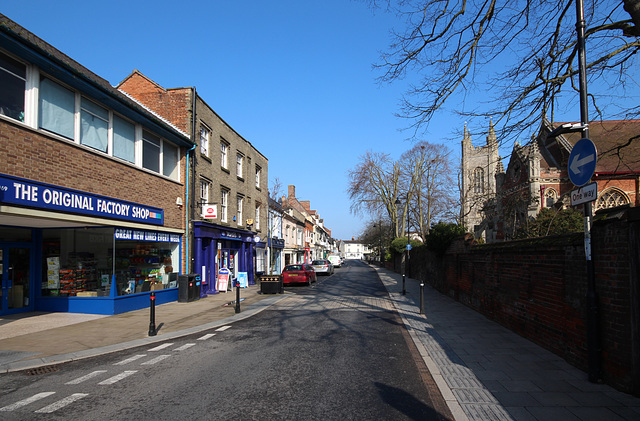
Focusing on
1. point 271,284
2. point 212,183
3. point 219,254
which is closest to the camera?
point 271,284

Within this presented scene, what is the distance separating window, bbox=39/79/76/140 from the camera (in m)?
10.2

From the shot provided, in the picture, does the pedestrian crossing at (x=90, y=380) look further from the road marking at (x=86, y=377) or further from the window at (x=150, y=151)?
the window at (x=150, y=151)

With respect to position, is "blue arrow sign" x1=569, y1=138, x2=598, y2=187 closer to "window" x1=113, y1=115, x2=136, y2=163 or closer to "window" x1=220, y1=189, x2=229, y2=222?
"window" x1=113, y1=115, x2=136, y2=163

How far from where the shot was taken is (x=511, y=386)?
5.35 m

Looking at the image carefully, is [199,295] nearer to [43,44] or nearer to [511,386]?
[43,44]

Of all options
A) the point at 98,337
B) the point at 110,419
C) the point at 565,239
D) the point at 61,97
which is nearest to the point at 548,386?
the point at 565,239

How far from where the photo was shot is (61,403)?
4957mm

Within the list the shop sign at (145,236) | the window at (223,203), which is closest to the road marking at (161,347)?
the shop sign at (145,236)

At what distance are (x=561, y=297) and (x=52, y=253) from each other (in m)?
13.3

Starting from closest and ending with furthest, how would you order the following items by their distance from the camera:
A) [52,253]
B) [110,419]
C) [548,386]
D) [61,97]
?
[110,419] → [548,386] → [61,97] → [52,253]

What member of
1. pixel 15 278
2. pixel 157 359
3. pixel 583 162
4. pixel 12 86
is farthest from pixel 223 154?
pixel 583 162

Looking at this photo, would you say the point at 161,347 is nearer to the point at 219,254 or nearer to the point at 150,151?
the point at 150,151

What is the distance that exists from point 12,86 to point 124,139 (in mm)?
4243

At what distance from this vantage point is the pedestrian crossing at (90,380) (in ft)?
15.8
